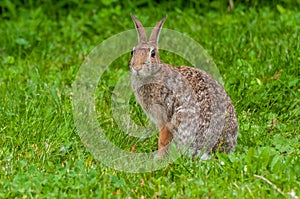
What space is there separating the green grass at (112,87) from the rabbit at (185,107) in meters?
0.19

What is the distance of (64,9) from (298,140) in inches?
199

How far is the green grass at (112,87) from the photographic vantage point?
177 inches

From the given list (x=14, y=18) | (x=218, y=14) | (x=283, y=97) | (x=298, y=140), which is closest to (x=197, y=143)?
(x=298, y=140)

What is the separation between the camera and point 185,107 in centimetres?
522

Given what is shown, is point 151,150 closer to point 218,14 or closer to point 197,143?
point 197,143

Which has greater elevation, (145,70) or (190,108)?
(145,70)

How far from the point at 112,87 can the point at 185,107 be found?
1.60 m

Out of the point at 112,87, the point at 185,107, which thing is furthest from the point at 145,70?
the point at 112,87

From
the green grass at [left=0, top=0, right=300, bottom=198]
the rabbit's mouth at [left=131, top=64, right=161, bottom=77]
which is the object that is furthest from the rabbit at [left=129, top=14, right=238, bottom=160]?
the green grass at [left=0, top=0, right=300, bottom=198]

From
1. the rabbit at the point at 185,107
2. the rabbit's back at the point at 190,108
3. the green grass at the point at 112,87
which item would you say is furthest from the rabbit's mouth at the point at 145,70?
the green grass at the point at 112,87

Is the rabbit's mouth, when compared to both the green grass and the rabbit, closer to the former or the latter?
the rabbit

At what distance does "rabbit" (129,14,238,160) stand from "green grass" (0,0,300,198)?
0.19 meters

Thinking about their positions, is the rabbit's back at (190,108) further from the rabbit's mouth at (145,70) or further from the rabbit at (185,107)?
the rabbit's mouth at (145,70)

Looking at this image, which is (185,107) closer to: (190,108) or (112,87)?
(190,108)
